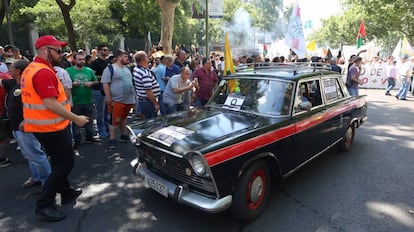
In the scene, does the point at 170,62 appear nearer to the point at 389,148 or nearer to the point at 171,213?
the point at 171,213

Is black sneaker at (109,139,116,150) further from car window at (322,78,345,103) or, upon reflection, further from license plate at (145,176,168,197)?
car window at (322,78,345,103)

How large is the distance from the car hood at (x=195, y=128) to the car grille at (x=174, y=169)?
13 centimetres

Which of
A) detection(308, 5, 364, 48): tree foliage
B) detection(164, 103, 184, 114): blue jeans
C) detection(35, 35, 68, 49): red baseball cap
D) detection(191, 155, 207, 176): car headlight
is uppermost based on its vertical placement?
detection(308, 5, 364, 48): tree foliage

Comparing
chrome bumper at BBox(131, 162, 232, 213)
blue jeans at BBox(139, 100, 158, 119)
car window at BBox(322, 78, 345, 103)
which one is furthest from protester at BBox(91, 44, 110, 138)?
car window at BBox(322, 78, 345, 103)

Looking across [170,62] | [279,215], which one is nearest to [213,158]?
[279,215]

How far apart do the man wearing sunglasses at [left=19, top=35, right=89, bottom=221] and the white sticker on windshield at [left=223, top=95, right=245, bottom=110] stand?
2015mm

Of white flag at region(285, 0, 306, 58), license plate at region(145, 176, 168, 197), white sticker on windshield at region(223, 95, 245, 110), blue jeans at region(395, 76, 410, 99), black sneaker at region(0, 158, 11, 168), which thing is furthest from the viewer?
blue jeans at region(395, 76, 410, 99)

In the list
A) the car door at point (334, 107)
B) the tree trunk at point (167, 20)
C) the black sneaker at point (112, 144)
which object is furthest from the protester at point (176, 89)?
the tree trunk at point (167, 20)

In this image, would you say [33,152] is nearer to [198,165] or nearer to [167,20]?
[198,165]

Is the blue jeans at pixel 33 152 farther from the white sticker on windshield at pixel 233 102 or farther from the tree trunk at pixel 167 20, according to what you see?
the tree trunk at pixel 167 20

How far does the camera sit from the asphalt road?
11.4 ft

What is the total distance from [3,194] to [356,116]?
6.22m

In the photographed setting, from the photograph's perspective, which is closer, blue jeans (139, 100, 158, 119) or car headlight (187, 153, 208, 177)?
car headlight (187, 153, 208, 177)

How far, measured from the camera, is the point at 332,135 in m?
5.09
